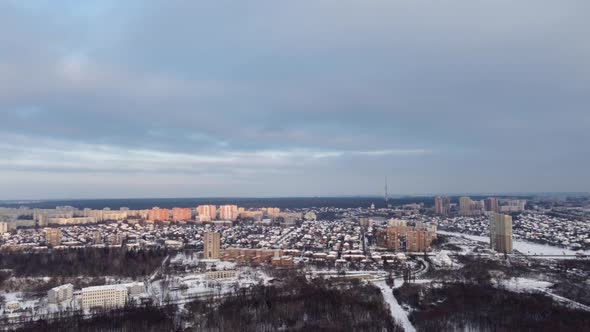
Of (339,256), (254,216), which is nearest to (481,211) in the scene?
(254,216)

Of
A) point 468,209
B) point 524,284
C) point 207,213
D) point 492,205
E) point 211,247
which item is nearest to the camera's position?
point 524,284

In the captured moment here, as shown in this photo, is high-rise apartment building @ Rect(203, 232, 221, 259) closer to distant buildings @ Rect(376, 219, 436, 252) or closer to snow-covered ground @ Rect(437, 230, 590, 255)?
distant buildings @ Rect(376, 219, 436, 252)

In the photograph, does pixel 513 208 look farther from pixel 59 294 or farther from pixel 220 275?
pixel 59 294

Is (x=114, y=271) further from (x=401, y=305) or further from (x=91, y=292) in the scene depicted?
→ (x=401, y=305)

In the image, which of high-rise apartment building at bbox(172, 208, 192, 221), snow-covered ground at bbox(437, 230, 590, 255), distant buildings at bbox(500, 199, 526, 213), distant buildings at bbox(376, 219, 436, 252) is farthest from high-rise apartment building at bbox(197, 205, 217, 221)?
distant buildings at bbox(500, 199, 526, 213)

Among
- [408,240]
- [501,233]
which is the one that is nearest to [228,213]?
[408,240]

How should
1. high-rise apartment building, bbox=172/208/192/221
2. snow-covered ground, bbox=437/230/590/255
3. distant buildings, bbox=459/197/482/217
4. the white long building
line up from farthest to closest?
distant buildings, bbox=459/197/482/217
high-rise apartment building, bbox=172/208/192/221
snow-covered ground, bbox=437/230/590/255
the white long building
